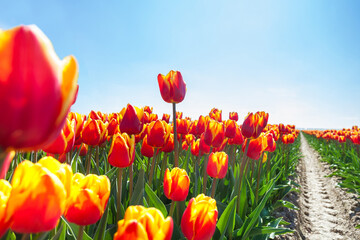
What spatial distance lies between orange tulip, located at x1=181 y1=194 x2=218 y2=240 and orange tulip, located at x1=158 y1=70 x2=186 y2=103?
1431 mm

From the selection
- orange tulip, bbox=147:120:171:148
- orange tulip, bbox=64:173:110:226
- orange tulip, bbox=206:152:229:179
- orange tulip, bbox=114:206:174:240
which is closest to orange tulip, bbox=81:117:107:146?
orange tulip, bbox=147:120:171:148

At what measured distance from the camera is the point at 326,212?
594cm

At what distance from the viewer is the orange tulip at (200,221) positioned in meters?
1.15

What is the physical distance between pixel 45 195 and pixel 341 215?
6610mm

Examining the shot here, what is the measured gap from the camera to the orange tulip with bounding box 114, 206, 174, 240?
698 millimetres

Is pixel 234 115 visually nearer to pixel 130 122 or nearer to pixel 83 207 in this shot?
pixel 130 122

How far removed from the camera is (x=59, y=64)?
48 centimetres

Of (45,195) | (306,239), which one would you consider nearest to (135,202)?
(45,195)

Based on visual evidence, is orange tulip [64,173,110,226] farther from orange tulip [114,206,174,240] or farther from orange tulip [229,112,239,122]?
orange tulip [229,112,239,122]

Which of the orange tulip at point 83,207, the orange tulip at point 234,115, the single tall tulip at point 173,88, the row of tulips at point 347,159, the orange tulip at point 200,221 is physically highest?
the single tall tulip at point 173,88

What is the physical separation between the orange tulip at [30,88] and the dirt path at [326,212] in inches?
181

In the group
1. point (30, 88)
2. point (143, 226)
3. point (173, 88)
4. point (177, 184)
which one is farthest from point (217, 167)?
point (30, 88)

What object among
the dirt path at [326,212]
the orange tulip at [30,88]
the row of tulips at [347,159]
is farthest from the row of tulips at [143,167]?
the row of tulips at [347,159]

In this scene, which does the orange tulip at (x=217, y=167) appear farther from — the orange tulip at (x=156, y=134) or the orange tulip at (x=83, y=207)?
the orange tulip at (x=83, y=207)
